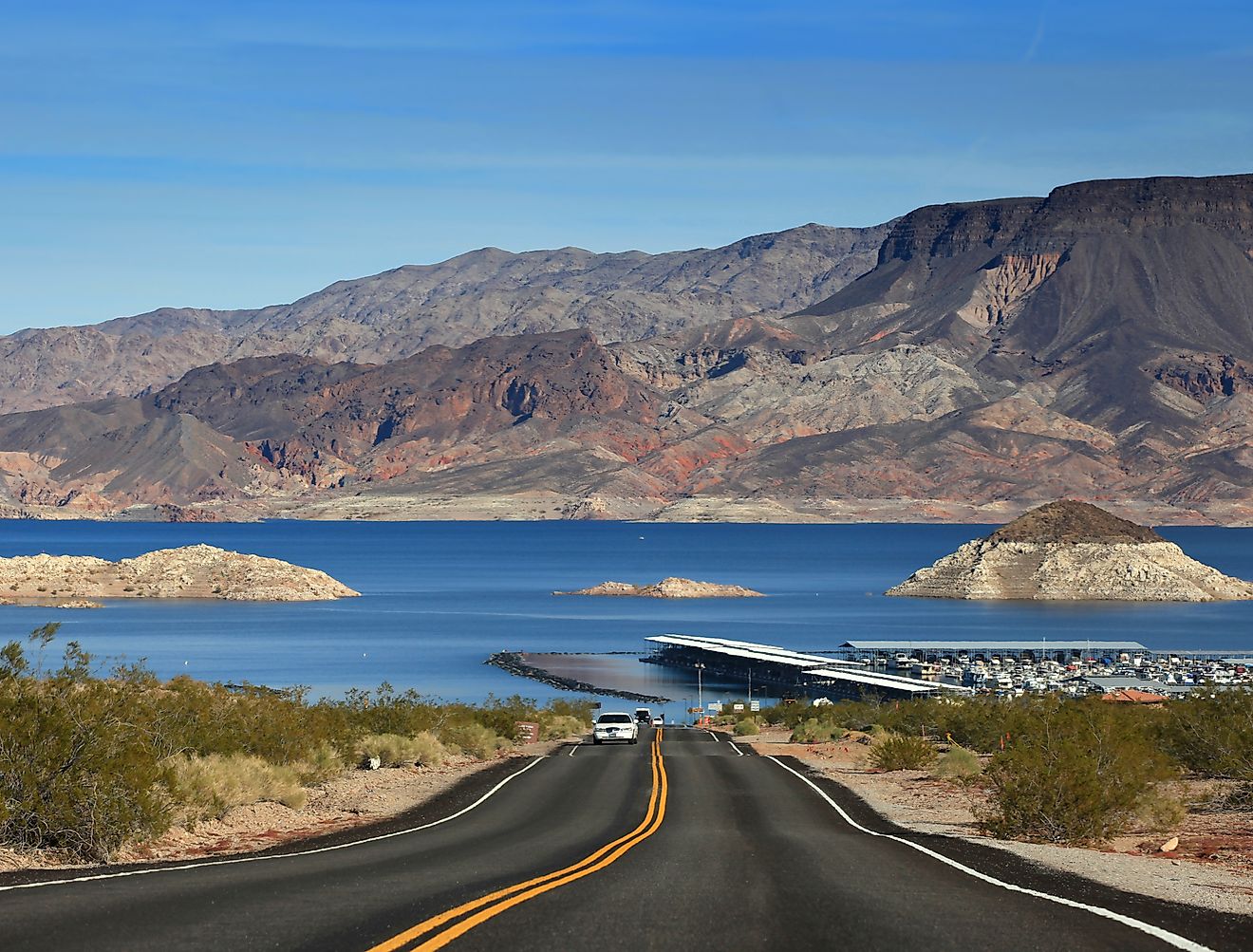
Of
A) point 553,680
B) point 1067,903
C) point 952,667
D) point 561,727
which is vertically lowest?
point 553,680

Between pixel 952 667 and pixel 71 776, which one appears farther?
pixel 952 667

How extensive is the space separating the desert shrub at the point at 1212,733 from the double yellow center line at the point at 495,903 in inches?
531

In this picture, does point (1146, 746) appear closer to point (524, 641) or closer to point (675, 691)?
point (675, 691)

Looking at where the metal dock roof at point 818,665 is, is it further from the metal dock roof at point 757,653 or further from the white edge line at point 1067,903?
the white edge line at point 1067,903

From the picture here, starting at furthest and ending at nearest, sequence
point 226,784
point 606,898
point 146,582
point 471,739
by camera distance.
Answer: point 146,582 → point 471,739 → point 226,784 → point 606,898

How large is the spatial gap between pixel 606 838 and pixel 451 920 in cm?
962

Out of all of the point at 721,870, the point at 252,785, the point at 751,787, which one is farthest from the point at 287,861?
the point at 751,787

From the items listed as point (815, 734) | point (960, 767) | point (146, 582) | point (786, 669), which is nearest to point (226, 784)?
point (960, 767)

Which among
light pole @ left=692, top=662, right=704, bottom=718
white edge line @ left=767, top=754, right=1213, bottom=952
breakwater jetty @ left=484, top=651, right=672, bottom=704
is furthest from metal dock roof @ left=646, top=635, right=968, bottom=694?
white edge line @ left=767, top=754, right=1213, bottom=952

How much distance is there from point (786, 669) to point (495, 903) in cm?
10849

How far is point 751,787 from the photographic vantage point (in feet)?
108

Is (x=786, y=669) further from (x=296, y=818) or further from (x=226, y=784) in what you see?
(x=226, y=784)

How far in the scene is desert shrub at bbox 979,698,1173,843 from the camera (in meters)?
23.3

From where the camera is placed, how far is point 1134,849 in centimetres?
2262
